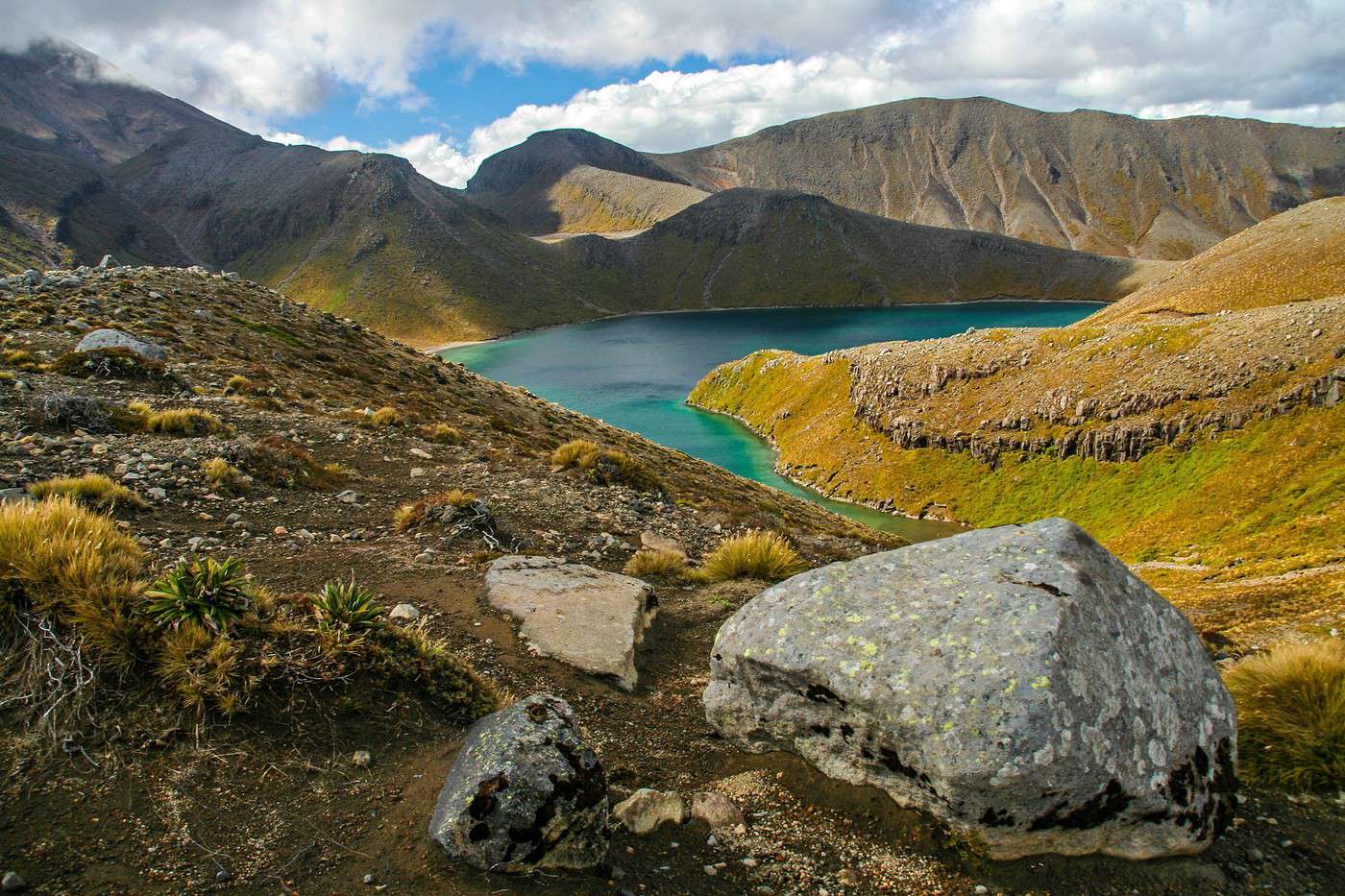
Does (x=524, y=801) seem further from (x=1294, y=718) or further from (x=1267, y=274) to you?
(x=1267, y=274)

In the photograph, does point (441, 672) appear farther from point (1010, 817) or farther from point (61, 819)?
point (1010, 817)

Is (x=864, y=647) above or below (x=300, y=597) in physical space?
below

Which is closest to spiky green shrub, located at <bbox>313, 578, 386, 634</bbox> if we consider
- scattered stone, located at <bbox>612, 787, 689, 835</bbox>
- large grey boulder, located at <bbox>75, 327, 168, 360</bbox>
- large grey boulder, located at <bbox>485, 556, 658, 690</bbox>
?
large grey boulder, located at <bbox>485, 556, 658, 690</bbox>

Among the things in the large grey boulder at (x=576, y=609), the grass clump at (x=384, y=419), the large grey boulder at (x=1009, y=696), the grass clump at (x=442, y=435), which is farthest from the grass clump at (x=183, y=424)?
the large grey boulder at (x=1009, y=696)

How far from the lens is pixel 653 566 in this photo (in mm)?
12258

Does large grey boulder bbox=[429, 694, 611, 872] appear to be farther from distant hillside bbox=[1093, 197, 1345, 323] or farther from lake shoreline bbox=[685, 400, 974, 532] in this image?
distant hillside bbox=[1093, 197, 1345, 323]

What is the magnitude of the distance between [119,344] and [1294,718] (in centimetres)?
2839

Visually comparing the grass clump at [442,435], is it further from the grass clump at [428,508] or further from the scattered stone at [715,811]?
the scattered stone at [715,811]

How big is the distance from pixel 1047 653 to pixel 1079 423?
64681 millimetres

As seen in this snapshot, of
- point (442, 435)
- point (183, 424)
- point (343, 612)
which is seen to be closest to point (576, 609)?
point (343, 612)

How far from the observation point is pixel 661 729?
719 centimetres

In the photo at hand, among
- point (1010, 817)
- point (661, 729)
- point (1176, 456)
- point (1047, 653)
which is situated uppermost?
point (1047, 653)

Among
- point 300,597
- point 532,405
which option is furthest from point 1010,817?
point 532,405

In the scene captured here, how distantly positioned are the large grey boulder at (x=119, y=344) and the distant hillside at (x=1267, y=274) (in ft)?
329
